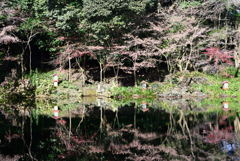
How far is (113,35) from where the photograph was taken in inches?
704

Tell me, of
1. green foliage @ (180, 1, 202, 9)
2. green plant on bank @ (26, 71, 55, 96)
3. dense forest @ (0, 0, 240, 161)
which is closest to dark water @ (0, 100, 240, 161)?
dense forest @ (0, 0, 240, 161)

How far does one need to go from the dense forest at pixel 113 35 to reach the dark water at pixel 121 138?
27.3ft

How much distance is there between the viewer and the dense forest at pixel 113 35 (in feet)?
54.1

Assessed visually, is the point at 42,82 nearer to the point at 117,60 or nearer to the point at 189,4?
the point at 117,60

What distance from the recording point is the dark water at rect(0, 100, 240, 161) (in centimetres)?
503

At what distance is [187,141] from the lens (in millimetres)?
5938

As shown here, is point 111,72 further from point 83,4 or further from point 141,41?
point 83,4

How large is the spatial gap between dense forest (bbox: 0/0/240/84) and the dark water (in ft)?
27.3

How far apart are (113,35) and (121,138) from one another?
12141 millimetres

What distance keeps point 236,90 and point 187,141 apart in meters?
12.0

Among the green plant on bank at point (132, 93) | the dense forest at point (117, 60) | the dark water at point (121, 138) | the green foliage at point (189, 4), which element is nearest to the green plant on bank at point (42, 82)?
the dense forest at point (117, 60)

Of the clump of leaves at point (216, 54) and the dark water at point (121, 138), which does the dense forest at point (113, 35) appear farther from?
the dark water at point (121, 138)

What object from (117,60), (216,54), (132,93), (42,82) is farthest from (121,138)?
(216,54)

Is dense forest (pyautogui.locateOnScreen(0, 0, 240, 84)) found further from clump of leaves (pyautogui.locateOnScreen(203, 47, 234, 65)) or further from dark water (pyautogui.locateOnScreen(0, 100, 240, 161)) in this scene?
dark water (pyautogui.locateOnScreen(0, 100, 240, 161))
